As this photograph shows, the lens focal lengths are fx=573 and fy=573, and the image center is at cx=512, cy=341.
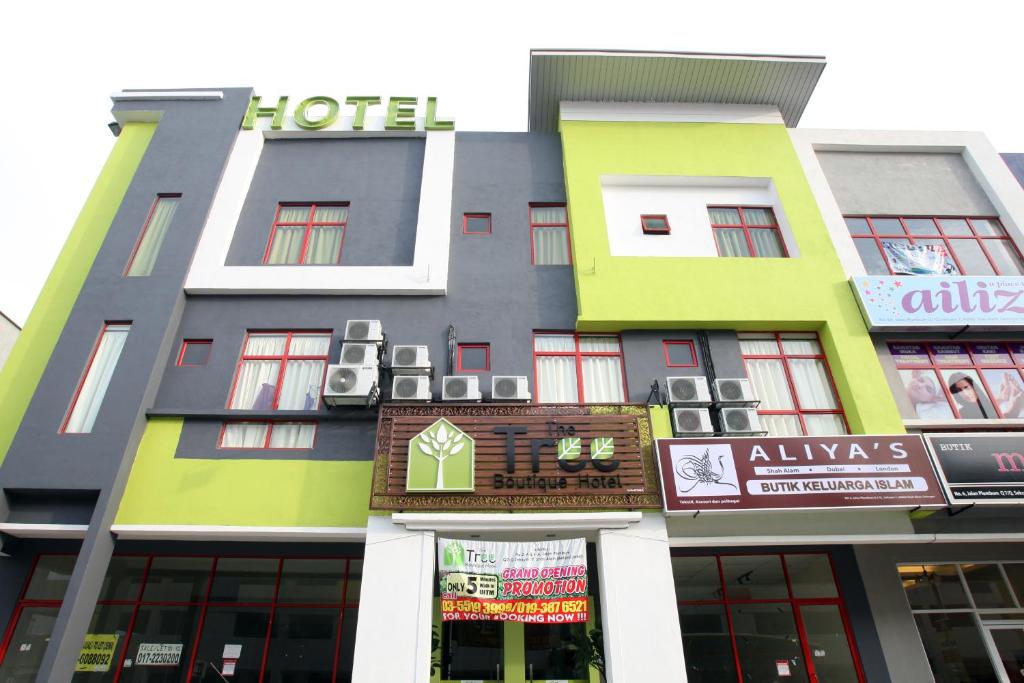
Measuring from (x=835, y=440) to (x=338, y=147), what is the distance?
13284 mm

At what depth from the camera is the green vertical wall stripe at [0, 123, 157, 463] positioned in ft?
35.9

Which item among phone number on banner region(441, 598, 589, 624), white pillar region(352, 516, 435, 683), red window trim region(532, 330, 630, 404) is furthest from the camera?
red window trim region(532, 330, 630, 404)

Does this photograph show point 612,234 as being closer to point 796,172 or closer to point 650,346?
point 650,346

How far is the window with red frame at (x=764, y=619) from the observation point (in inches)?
415

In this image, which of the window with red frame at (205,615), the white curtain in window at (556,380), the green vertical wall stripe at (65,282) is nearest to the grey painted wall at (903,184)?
the white curtain in window at (556,380)

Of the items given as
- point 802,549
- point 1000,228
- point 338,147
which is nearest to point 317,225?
point 338,147

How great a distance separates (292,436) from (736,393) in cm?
861

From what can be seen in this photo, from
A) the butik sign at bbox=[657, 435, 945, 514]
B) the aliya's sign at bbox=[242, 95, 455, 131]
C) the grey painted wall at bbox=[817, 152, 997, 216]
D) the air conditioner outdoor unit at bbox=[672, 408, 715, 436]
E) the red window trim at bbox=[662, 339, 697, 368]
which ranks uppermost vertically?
the aliya's sign at bbox=[242, 95, 455, 131]

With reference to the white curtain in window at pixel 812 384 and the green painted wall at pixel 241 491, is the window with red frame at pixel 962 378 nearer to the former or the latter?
the white curtain in window at pixel 812 384

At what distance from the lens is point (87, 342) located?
11398 millimetres

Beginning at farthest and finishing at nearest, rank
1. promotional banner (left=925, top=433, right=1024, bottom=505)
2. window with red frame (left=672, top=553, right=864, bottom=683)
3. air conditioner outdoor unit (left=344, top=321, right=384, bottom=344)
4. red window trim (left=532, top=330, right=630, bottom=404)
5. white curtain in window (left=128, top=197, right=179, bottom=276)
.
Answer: white curtain in window (left=128, top=197, right=179, bottom=276) < red window trim (left=532, top=330, right=630, bottom=404) < air conditioner outdoor unit (left=344, top=321, right=384, bottom=344) < window with red frame (left=672, top=553, right=864, bottom=683) < promotional banner (left=925, top=433, right=1024, bottom=505)

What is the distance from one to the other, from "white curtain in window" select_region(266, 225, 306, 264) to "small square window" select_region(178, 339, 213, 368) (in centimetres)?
238

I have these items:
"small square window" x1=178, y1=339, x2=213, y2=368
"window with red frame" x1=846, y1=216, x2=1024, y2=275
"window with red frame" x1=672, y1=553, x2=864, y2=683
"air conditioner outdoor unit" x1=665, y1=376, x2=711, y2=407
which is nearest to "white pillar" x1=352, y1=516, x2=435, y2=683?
"window with red frame" x1=672, y1=553, x2=864, y2=683

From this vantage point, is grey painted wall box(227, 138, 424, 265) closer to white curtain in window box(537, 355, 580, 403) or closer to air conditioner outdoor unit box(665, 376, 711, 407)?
white curtain in window box(537, 355, 580, 403)
